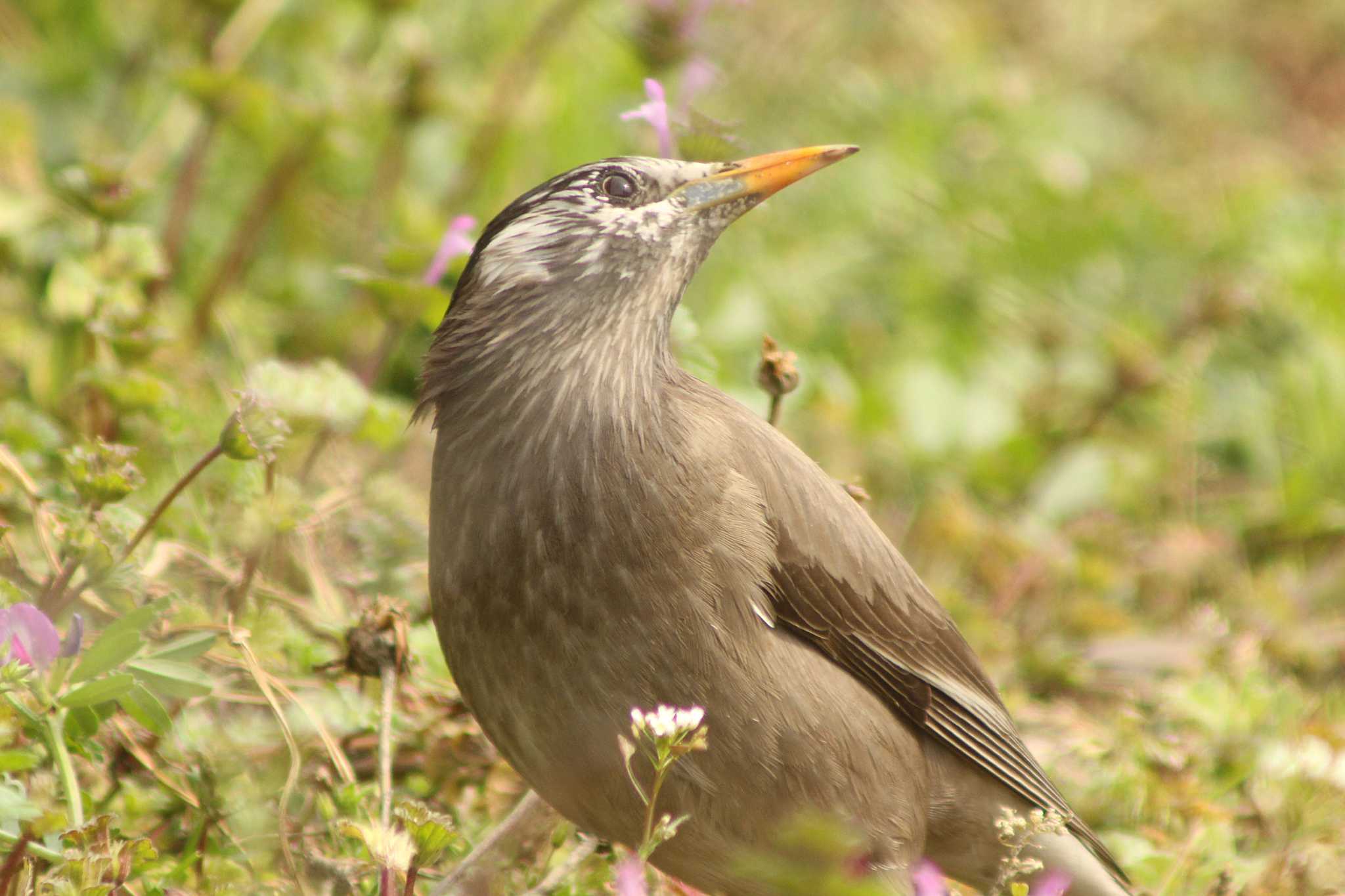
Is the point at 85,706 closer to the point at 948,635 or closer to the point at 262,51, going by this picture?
the point at 948,635

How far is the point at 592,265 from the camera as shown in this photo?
123 inches

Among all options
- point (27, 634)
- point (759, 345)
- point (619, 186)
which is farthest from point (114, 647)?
point (759, 345)

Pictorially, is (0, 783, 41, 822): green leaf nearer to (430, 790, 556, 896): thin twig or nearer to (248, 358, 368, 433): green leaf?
(430, 790, 556, 896): thin twig

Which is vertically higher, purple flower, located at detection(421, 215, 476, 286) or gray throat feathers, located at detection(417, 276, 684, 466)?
purple flower, located at detection(421, 215, 476, 286)

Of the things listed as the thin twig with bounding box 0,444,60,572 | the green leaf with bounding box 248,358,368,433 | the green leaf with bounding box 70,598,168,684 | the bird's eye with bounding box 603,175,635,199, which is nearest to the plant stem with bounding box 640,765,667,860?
the green leaf with bounding box 70,598,168,684

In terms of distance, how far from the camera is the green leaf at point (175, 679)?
9.70 ft

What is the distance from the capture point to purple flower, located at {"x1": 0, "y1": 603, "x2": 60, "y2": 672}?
2.71 m

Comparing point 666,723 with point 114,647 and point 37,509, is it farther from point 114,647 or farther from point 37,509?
point 37,509

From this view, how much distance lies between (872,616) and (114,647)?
1524mm

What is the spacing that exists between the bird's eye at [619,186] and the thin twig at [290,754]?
120 centimetres

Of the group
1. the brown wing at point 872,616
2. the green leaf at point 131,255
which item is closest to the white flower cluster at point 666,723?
the brown wing at point 872,616

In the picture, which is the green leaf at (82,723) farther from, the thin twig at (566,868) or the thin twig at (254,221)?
the thin twig at (254,221)

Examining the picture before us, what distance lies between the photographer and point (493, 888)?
10.6ft

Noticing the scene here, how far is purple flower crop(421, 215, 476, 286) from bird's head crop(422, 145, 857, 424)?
18.5 inches
